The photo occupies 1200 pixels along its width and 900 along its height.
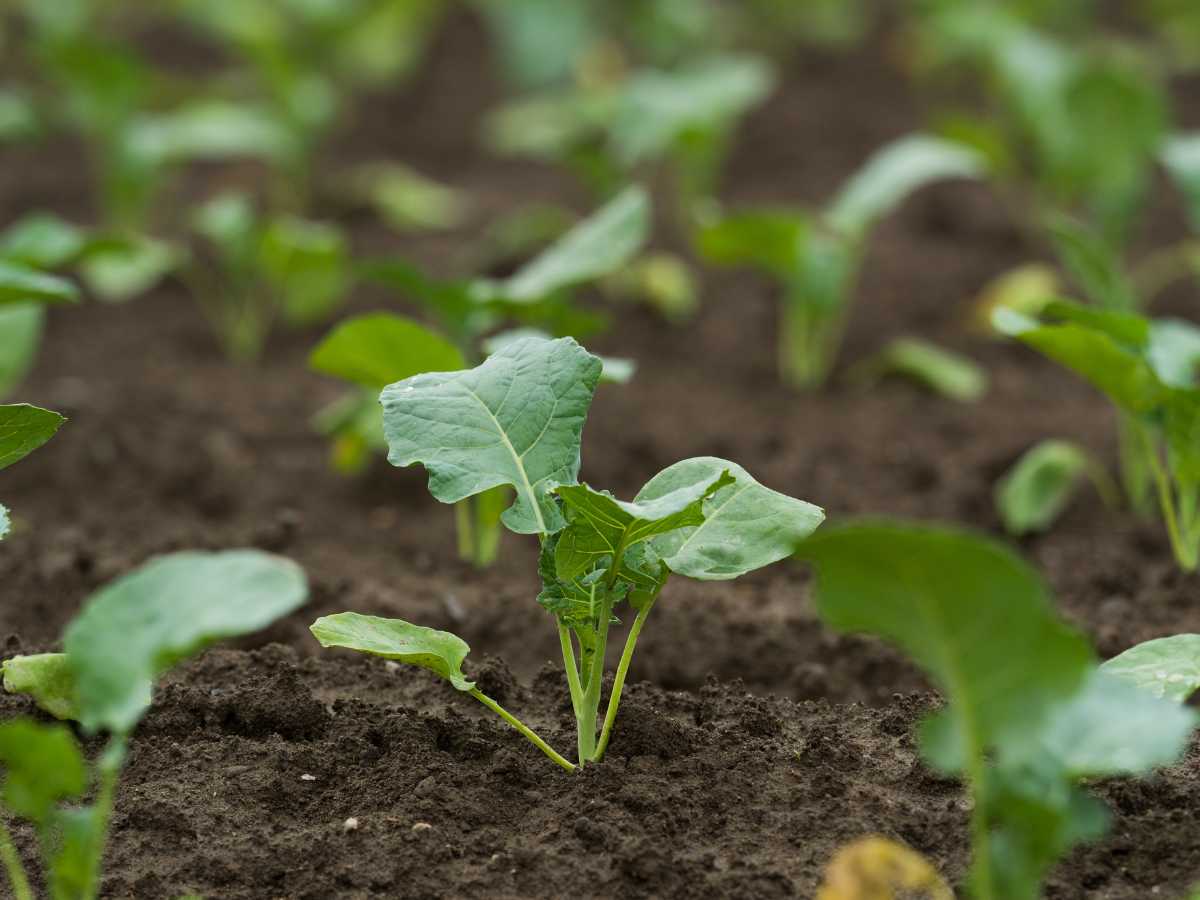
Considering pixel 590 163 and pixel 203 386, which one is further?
pixel 590 163

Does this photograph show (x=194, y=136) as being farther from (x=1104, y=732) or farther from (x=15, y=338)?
(x=1104, y=732)

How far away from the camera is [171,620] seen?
1343mm

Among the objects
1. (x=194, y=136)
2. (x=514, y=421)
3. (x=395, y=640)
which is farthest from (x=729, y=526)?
(x=194, y=136)

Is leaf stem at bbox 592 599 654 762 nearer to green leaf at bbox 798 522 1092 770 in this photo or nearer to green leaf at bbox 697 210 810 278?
green leaf at bbox 798 522 1092 770

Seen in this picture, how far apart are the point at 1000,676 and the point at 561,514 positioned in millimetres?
569

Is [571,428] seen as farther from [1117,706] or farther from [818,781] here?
[1117,706]

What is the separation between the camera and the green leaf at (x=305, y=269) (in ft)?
10.6

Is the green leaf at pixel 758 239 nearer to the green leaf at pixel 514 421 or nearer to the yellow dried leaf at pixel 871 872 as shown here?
the green leaf at pixel 514 421

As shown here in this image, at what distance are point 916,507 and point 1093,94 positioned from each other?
4.84ft

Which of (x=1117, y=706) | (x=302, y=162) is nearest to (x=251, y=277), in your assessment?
(x=302, y=162)

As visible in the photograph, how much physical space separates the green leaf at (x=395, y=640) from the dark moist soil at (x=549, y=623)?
0.15 metres

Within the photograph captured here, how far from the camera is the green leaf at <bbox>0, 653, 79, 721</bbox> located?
1.75 meters

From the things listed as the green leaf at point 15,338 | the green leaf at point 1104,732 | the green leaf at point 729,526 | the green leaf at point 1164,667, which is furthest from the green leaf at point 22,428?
the green leaf at point 1164,667

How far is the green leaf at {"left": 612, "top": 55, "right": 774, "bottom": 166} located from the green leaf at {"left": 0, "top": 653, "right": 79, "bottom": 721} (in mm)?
2327
